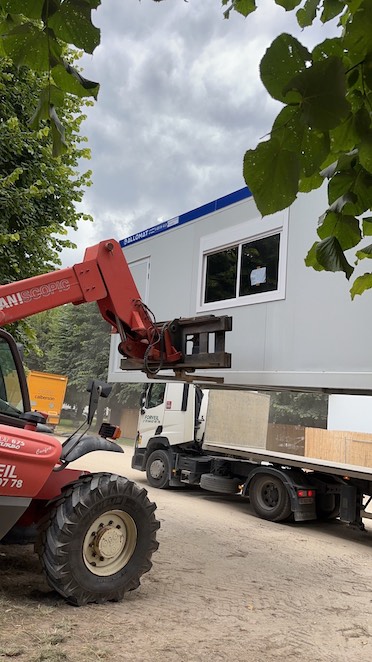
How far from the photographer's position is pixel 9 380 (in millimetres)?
5742

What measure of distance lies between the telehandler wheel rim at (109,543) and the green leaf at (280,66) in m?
4.62

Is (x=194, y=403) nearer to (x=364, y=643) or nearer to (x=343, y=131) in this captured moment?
(x=364, y=643)

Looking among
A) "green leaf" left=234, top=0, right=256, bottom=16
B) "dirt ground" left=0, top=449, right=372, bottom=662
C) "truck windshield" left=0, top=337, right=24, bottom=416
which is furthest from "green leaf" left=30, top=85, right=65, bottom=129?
"truck windshield" left=0, top=337, right=24, bottom=416

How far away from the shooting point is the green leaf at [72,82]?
67.2 inches

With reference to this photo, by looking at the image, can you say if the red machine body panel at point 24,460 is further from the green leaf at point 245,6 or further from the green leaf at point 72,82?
the green leaf at point 245,6

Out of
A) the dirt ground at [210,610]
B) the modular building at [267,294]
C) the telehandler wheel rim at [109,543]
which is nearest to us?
the dirt ground at [210,610]

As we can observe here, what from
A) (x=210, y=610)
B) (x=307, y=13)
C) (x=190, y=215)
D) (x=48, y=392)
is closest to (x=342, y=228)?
(x=307, y=13)

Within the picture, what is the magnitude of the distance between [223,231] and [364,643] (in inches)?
213

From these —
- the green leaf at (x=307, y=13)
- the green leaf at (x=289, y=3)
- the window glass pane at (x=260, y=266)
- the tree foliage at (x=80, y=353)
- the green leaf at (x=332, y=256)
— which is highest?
the tree foliage at (x=80, y=353)

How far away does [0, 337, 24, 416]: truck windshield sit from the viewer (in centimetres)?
562

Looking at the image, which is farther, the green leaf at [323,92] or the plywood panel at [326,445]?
the plywood panel at [326,445]

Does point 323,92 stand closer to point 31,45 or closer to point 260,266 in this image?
point 31,45

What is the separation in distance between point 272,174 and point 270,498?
1032cm

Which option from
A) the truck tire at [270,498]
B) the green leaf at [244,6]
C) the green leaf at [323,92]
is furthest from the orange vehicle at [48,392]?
the green leaf at [323,92]
